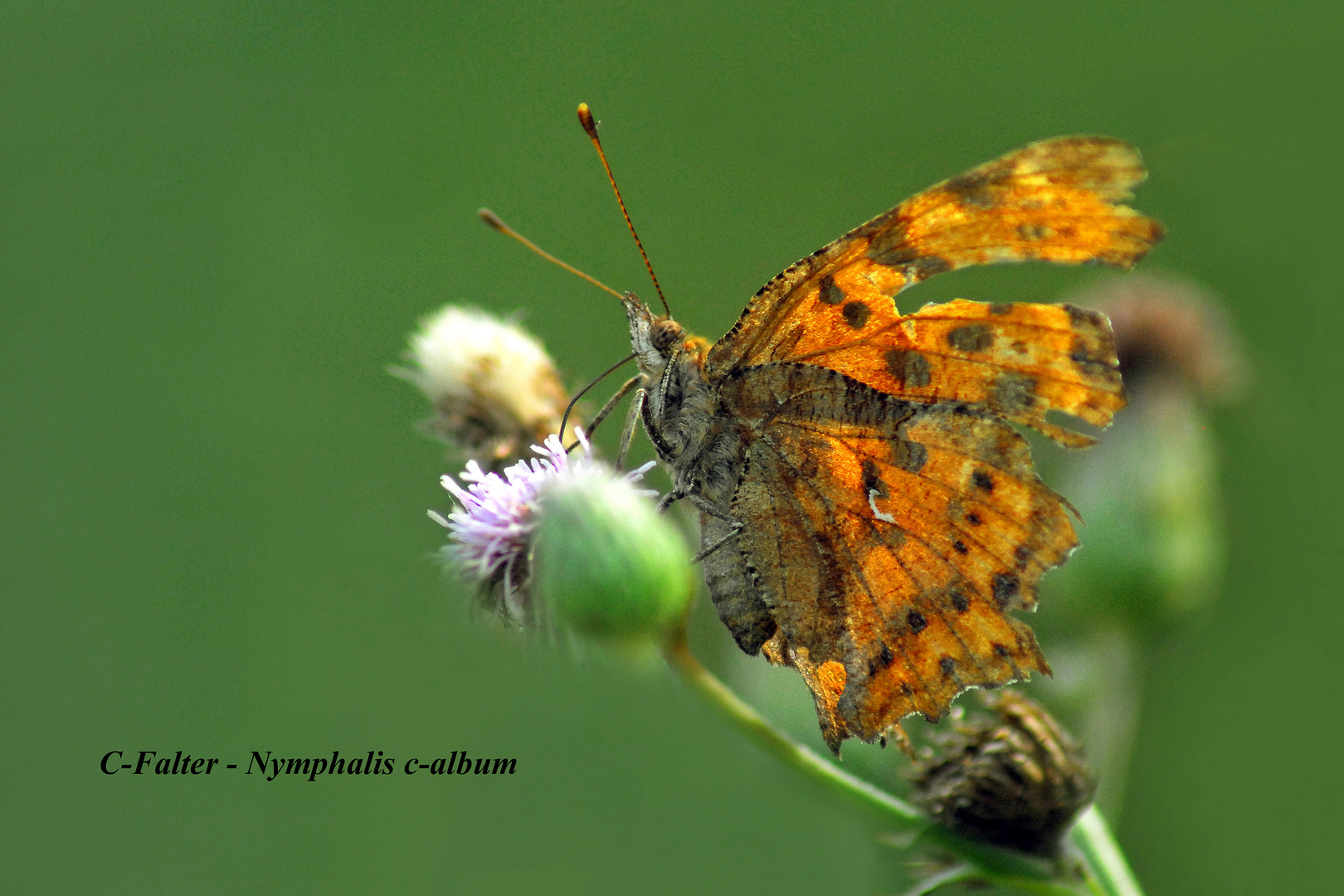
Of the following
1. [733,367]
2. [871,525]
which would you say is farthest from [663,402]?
[871,525]

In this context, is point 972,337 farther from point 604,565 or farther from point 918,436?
point 604,565

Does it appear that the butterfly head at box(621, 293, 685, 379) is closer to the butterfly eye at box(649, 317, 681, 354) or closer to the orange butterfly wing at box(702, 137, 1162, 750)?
the butterfly eye at box(649, 317, 681, 354)

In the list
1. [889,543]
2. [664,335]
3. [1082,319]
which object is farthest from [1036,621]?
[664,335]

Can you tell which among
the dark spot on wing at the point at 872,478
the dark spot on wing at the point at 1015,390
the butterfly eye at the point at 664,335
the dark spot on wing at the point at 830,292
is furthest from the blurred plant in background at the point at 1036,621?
the dark spot on wing at the point at 1015,390

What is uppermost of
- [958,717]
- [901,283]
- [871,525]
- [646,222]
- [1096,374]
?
[646,222]

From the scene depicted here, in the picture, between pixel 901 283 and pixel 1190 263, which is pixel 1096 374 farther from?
pixel 1190 263

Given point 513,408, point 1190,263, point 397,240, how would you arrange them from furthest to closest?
point 397,240, point 1190,263, point 513,408

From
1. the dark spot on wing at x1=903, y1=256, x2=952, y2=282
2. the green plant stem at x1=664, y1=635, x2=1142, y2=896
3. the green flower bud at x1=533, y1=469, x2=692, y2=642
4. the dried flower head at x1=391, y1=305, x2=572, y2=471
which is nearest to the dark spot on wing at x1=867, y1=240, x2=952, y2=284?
the dark spot on wing at x1=903, y1=256, x2=952, y2=282

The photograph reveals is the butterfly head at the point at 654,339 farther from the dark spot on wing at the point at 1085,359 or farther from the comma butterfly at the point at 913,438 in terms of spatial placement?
the dark spot on wing at the point at 1085,359
